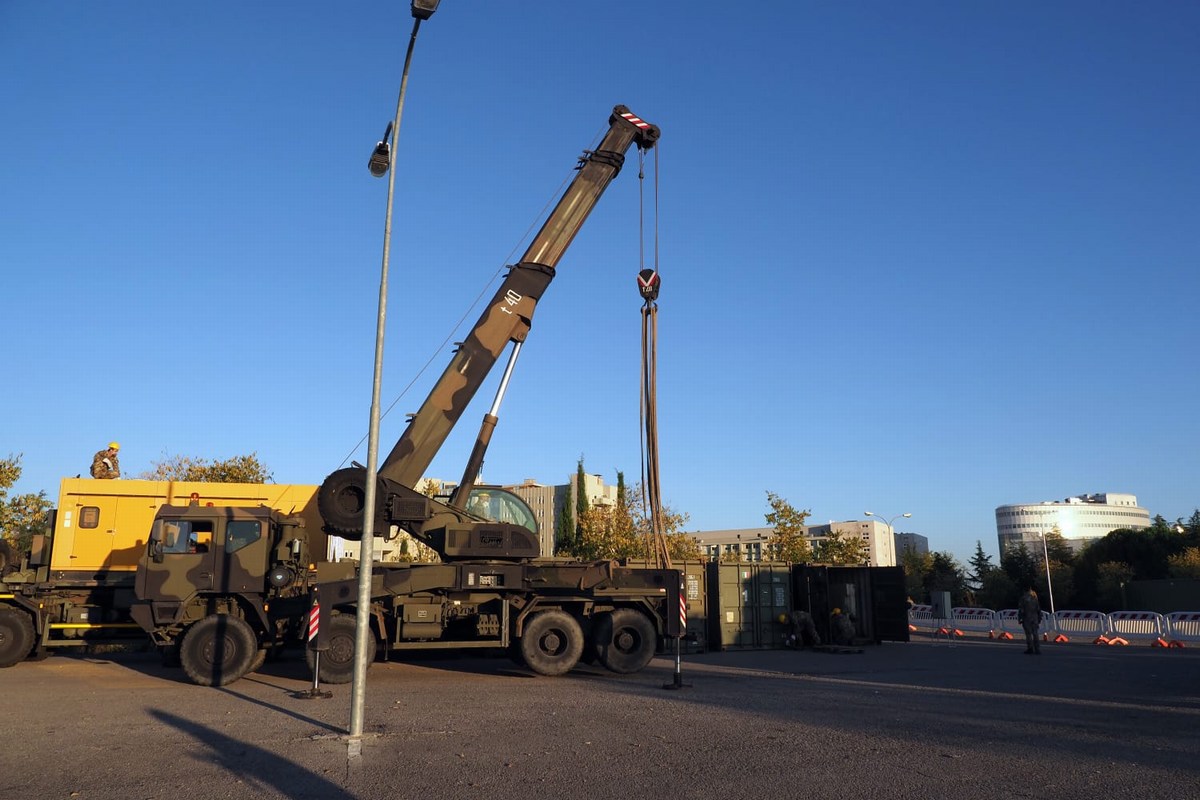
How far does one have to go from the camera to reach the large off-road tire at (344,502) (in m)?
14.9

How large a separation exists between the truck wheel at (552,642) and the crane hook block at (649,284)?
622cm

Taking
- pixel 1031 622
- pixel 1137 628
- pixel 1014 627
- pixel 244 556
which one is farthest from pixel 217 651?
pixel 1014 627

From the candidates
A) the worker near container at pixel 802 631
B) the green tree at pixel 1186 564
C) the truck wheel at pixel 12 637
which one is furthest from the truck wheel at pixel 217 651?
the green tree at pixel 1186 564

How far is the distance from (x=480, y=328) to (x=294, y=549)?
5.28 meters

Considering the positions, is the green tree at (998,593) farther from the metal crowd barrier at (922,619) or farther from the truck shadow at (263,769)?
the truck shadow at (263,769)

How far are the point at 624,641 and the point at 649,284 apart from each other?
681 centimetres

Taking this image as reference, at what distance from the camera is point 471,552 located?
1562 cm

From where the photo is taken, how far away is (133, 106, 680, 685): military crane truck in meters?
14.7

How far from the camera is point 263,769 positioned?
792 centimetres

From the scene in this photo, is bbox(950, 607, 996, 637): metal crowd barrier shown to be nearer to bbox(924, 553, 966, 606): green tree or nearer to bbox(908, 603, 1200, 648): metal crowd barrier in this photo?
bbox(908, 603, 1200, 648): metal crowd barrier

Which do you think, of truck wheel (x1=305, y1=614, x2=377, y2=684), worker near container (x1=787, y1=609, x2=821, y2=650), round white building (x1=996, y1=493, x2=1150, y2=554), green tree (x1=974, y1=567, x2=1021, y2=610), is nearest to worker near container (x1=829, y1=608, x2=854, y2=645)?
worker near container (x1=787, y1=609, x2=821, y2=650)

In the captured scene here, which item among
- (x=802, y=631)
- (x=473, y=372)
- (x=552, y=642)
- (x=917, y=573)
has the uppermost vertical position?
(x=473, y=372)

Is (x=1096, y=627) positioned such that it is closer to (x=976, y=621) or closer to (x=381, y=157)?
(x=976, y=621)


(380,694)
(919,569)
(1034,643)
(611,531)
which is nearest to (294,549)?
(380,694)
